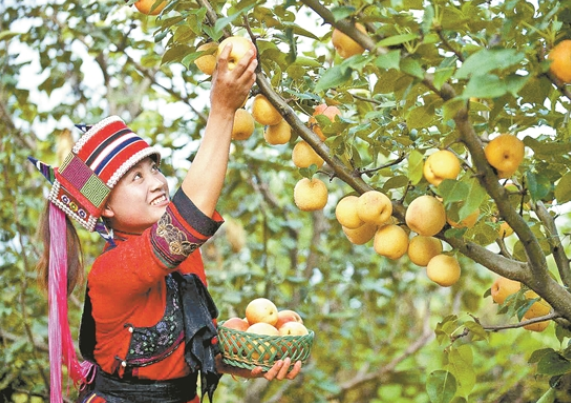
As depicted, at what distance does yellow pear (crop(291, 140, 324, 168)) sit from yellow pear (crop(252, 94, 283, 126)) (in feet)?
0.28

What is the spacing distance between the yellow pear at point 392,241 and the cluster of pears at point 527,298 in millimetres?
303

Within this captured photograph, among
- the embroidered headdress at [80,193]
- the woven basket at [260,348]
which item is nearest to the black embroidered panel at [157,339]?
the woven basket at [260,348]

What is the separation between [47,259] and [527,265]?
1126 millimetres

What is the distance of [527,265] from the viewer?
1.33 m

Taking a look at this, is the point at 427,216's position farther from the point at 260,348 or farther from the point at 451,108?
the point at 260,348

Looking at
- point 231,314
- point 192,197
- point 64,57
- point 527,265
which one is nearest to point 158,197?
point 192,197

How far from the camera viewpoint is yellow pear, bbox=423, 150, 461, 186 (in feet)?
3.72

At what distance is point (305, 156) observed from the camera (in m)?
1.45

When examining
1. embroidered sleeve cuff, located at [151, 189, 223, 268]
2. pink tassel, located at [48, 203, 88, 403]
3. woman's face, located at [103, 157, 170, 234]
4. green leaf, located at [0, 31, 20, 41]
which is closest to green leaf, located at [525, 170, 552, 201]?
embroidered sleeve cuff, located at [151, 189, 223, 268]

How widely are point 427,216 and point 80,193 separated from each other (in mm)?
861

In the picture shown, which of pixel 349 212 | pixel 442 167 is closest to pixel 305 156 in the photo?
pixel 349 212

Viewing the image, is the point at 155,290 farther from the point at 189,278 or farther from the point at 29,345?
the point at 29,345

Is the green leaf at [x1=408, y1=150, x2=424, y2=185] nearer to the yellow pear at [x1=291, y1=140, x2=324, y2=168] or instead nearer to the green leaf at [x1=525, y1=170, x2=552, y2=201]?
the green leaf at [x1=525, y1=170, x2=552, y2=201]

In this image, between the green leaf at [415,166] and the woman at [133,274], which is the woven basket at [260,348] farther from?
the green leaf at [415,166]
